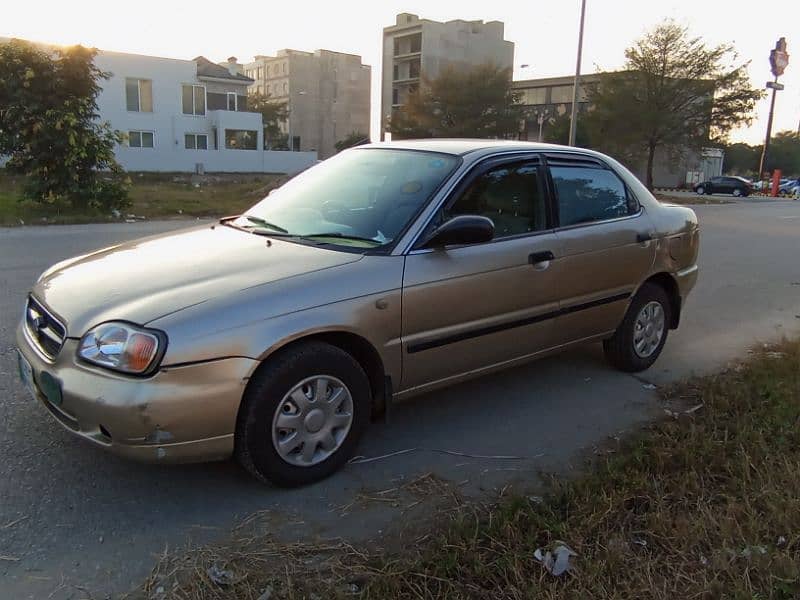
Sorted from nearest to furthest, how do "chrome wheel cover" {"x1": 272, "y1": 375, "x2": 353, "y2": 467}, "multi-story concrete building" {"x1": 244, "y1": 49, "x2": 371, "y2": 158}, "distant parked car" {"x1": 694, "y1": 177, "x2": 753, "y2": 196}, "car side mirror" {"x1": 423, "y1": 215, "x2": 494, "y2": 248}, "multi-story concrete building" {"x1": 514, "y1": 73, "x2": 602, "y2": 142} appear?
"chrome wheel cover" {"x1": 272, "y1": 375, "x2": 353, "y2": 467} < "car side mirror" {"x1": 423, "y1": 215, "x2": 494, "y2": 248} < "distant parked car" {"x1": 694, "y1": 177, "x2": 753, "y2": 196} < "multi-story concrete building" {"x1": 514, "y1": 73, "x2": 602, "y2": 142} < "multi-story concrete building" {"x1": 244, "y1": 49, "x2": 371, "y2": 158}

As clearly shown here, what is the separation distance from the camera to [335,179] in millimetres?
4281

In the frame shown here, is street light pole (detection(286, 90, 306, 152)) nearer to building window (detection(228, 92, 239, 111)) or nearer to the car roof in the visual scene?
building window (detection(228, 92, 239, 111))

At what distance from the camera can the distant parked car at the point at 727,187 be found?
4731 cm

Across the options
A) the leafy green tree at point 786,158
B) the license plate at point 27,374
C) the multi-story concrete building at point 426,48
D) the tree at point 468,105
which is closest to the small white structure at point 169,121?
the tree at point 468,105

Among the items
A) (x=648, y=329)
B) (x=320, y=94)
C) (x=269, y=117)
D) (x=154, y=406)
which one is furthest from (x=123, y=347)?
(x=320, y=94)

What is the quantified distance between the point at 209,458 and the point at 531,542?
140 cm

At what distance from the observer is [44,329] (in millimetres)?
3168

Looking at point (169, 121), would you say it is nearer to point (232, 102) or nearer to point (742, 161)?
point (232, 102)

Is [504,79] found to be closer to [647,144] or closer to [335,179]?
[647,144]

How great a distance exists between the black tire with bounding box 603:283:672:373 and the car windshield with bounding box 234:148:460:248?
1923 mm

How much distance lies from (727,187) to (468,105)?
19336 mm

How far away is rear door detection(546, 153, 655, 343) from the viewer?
4.35 m


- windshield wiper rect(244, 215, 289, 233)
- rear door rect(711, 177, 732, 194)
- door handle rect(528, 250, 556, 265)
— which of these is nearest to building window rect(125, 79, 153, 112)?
rear door rect(711, 177, 732, 194)

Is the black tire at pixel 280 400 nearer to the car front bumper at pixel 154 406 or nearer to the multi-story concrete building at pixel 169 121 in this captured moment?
the car front bumper at pixel 154 406
